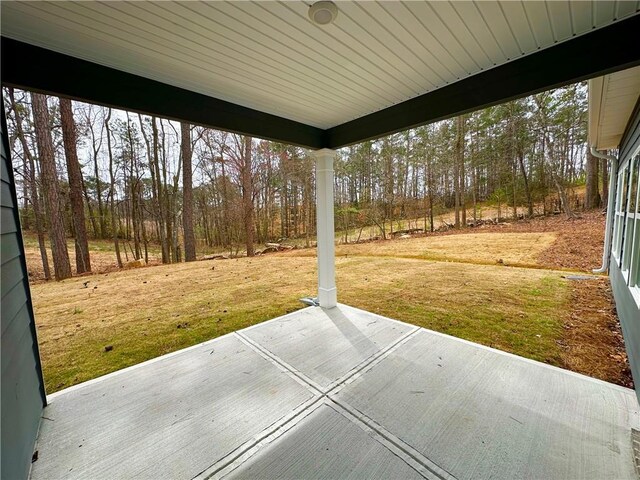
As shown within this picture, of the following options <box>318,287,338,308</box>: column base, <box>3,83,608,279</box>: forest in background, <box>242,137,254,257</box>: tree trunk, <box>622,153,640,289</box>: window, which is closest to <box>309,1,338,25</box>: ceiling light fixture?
<box>318,287,338,308</box>: column base

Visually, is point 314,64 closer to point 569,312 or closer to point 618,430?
point 618,430

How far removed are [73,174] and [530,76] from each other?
30.4 feet

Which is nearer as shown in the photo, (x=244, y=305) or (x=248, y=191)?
(x=244, y=305)

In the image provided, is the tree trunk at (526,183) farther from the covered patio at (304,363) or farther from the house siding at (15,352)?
the house siding at (15,352)

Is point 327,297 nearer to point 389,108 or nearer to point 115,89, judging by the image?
point 389,108

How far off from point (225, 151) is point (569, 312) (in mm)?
10128

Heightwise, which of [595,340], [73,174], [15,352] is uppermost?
[73,174]

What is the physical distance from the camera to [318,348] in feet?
8.46

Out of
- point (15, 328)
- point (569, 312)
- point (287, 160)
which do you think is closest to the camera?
point (15, 328)

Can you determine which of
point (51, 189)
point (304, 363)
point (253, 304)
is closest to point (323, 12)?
point (304, 363)

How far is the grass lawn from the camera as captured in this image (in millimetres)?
2699

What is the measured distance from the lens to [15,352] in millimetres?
1354

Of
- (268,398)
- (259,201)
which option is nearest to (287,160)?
(259,201)

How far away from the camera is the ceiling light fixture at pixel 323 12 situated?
1299 millimetres
